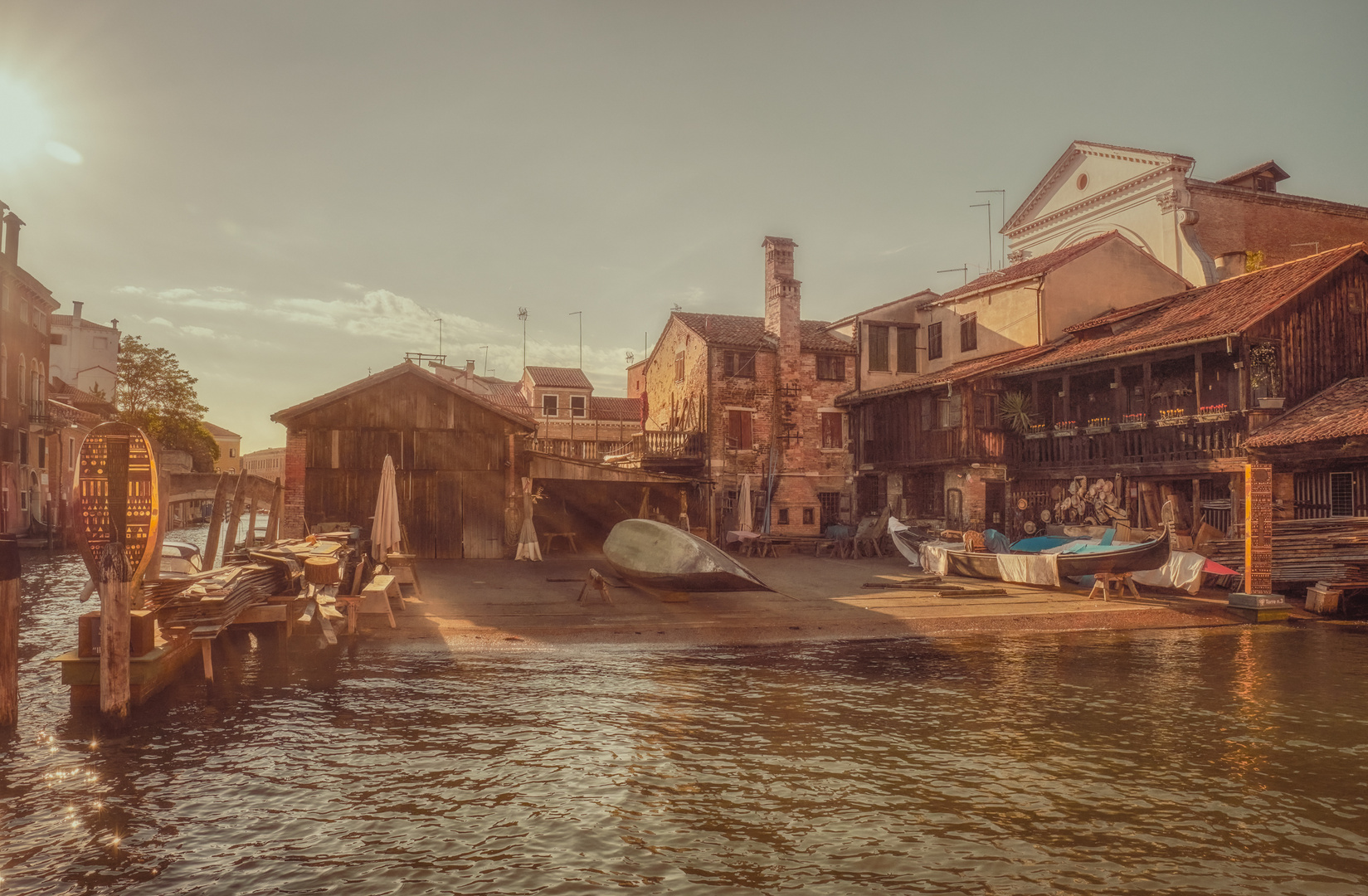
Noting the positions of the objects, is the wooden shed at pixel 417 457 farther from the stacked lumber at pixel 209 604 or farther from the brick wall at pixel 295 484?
the stacked lumber at pixel 209 604

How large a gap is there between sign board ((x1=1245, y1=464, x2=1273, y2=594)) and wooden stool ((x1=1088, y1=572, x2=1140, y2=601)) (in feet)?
6.96

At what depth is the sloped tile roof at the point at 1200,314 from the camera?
21531 millimetres

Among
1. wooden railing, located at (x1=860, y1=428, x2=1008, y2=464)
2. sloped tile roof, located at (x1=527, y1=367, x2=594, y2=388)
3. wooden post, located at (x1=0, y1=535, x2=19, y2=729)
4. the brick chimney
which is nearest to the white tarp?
wooden railing, located at (x1=860, y1=428, x2=1008, y2=464)

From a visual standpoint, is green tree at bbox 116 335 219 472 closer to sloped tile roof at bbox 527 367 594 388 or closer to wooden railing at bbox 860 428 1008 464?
sloped tile roof at bbox 527 367 594 388

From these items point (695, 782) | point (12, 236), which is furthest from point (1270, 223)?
point (12, 236)

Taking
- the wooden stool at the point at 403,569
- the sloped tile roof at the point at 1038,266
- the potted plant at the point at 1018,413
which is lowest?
the wooden stool at the point at 403,569

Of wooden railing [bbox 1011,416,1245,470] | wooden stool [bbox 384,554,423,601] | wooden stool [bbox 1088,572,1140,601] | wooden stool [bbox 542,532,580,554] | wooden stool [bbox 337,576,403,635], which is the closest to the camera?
wooden stool [bbox 337,576,403,635]

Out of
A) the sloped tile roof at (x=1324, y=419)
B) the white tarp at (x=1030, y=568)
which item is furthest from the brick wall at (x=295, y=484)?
the sloped tile roof at (x=1324, y=419)

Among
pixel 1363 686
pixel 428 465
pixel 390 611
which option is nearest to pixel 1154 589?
pixel 1363 686

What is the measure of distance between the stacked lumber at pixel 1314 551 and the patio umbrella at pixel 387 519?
18.2 meters

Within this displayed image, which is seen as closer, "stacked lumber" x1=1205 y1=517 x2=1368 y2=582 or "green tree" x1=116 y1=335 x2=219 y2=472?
"stacked lumber" x1=1205 y1=517 x2=1368 y2=582

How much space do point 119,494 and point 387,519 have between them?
1067 cm

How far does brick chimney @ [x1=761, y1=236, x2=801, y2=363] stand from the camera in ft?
117

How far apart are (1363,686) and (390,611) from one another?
1415 cm
